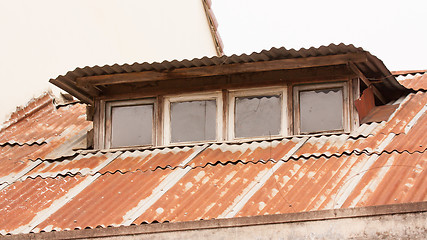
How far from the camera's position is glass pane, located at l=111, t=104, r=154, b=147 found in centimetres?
1202

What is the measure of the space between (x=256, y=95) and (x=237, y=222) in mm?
3235

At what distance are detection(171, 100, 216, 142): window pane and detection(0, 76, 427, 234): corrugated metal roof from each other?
0.30 m

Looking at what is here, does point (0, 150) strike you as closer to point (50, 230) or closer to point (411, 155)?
point (50, 230)

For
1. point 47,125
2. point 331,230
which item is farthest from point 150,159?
point 331,230

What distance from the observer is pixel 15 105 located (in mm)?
14266

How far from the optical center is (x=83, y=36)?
16.1 meters

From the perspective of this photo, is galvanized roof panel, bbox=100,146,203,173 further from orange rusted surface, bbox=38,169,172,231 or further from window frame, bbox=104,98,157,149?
window frame, bbox=104,98,157,149

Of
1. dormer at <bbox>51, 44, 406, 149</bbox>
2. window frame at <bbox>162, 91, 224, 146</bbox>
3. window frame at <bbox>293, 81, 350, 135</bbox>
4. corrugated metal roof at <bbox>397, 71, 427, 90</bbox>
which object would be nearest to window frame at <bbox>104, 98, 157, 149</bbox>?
dormer at <bbox>51, 44, 406, 149</bbox>

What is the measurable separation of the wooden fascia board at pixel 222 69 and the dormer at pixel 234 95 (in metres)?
0.01

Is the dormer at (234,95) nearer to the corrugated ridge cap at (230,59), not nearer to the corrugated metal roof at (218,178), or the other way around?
the corrugated ridge cap at (230,59)

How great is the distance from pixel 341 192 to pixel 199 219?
4.98ft

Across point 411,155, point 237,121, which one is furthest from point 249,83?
point 411,155

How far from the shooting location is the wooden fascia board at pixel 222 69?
37.7ft

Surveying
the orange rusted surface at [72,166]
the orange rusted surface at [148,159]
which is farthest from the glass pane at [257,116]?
the orange rusted surface at [72,166]
